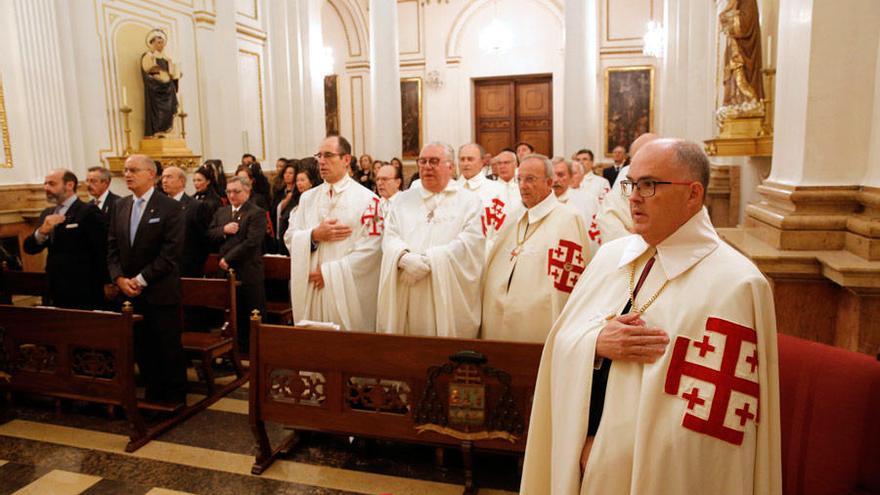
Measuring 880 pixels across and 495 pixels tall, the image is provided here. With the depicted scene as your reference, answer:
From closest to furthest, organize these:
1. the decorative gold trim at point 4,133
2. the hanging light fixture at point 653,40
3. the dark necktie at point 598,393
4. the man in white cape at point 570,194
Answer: the dark necktie at point 598,393 → the man in white cape at point 570,194 → the decorative gold trim at point 4,133 → the hanging light fixture at point 653,40

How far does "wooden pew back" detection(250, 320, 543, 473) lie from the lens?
3.01m

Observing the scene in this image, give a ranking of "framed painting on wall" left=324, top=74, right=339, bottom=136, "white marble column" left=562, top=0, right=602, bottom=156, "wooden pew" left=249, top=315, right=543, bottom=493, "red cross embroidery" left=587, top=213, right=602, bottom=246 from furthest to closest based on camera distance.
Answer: "framed painting on wall" left=324, top=74, right=339, bottom=136
"white marble column" left=562, top=0, right=602, bottom=156
"red cross embroidery" left=587, top=213, right=602, bottom=246
"wooden pew" left=249, top=315, right=543, bottom=493

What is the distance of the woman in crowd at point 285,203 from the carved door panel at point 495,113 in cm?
879

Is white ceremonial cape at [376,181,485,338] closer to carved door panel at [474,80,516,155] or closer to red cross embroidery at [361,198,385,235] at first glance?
red cross embroidery at [361,198,385,235]

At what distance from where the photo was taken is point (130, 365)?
3703 mm

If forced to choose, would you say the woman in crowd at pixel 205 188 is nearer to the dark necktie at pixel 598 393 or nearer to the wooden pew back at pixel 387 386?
the wooden pew back at pixel 387 386

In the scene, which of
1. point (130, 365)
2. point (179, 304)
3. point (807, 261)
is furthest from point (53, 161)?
point (807, 261)

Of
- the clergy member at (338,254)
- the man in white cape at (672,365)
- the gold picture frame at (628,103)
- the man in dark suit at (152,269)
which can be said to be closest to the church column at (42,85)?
the man in dark suit at (152,269)

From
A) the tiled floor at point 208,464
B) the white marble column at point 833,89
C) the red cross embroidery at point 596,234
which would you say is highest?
the white marble column at point 833,89

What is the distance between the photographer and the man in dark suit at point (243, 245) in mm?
5027

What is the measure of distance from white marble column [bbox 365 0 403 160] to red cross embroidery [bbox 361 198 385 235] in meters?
6.00

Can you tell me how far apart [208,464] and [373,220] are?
180 cm

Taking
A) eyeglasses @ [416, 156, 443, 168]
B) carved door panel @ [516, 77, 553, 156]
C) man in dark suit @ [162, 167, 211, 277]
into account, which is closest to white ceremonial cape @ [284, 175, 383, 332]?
eyeglasses @ [416, 156, 443, 168]

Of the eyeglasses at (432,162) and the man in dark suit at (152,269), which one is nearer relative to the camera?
the eyeglasses at (432,162)
